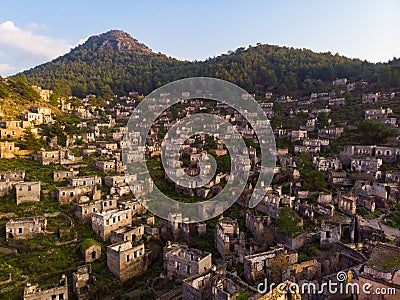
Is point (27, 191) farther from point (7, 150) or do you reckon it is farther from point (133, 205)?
point (7, 150)

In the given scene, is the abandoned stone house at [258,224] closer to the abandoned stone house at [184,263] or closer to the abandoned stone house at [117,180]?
the abandoned stone house at [184,263]

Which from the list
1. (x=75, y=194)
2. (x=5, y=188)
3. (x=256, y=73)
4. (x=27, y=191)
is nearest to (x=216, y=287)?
(x=75, y=194)

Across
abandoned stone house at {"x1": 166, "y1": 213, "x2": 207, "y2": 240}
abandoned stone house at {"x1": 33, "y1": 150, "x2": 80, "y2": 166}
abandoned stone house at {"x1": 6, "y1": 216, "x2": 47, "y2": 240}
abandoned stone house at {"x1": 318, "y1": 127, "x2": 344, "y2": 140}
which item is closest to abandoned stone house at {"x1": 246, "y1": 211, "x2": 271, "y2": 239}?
abandoned stone house at {"x1": 166, "y1": 213, "x2": 207, "y2": 240}

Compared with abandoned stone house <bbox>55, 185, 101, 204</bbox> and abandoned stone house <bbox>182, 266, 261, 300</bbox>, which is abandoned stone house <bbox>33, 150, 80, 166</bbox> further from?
abandoned stone house <bbox>182, 266, 261, 300</bbox>

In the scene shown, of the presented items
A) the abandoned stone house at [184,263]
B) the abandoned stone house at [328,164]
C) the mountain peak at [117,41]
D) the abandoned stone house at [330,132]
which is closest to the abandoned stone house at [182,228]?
the abandoned stone house at [184,263]

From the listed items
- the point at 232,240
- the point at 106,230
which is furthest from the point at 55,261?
the point at 232,240

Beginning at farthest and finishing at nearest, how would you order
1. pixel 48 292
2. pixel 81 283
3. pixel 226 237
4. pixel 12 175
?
pixel 12 175 < pixel 226 237 < pixel 81 283 < pixel 48 292
